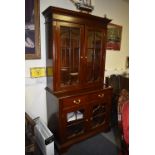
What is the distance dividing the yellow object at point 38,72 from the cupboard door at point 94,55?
24.3 inches

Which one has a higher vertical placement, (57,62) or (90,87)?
(57,62)

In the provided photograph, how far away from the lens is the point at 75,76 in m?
2.12

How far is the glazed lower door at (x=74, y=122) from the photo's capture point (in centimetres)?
199

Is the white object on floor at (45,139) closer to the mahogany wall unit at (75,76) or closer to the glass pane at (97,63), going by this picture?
the mahogany wall unit at (75,76)

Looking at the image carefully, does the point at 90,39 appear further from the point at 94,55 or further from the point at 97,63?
the point at 97,63

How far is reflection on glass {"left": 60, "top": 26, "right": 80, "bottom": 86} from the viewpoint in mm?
1938

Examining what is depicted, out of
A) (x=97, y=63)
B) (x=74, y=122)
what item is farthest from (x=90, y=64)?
(x=74, y=122)

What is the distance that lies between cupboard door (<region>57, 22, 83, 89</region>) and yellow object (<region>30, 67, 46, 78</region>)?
0.33 meters

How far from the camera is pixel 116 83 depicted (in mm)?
3010

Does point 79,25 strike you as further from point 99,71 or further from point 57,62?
point 99,71

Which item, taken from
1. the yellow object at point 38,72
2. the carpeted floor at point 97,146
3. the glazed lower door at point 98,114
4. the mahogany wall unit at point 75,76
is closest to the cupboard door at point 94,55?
the mahogany wall unit at point 75,76

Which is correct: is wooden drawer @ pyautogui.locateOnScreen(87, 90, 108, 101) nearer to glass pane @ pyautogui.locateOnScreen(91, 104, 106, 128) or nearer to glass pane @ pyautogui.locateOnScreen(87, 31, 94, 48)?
glass pane @ pyautogui.locateOnScreen(91, 104, 106, 128)
